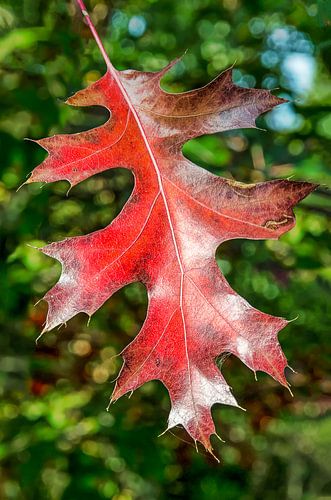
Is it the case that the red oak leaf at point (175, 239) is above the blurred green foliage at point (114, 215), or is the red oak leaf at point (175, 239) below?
above

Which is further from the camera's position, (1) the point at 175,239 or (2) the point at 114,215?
(2) the point at 114,215

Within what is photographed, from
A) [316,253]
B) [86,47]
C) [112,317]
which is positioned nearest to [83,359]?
[112,317]

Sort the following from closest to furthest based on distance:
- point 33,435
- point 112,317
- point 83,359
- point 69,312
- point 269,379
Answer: point 69,312 < point 33,435 < point 112,317 < point 269,379 < point 83,359

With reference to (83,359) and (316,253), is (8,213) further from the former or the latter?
(83,359)

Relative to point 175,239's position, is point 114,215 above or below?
below
